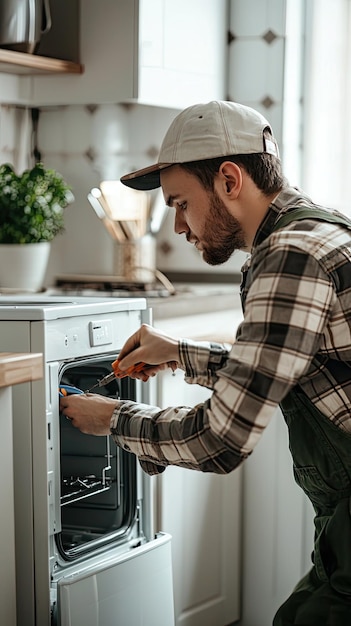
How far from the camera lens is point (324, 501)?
1.68m

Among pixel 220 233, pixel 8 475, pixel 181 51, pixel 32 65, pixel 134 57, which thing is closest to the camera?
pixel 220 233

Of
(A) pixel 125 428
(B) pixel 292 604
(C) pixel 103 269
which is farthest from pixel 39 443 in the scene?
(C) pixel 103 269

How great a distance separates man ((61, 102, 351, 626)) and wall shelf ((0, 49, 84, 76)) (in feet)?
4.22

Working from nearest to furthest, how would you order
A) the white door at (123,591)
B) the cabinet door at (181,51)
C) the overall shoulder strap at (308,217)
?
the overall shoulder strap at (308,217) < the white door at (123,591) < the cabinet door at (181,51)

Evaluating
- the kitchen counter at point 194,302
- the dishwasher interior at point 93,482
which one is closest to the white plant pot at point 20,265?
the kitchen counter at point 194,302

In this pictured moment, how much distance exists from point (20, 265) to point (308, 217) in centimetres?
170

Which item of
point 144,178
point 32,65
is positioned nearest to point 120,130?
point 32,65

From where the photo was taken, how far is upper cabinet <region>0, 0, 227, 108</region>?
314cm

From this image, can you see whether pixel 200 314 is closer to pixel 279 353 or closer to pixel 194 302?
pixel 194 302

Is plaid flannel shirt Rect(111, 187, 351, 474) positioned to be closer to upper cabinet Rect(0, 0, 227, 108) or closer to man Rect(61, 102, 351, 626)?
man Rect(61, 102, 351, 626)

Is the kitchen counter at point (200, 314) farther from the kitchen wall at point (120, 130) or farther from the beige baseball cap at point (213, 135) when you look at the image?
the beige baseball cap at point (213, 135)

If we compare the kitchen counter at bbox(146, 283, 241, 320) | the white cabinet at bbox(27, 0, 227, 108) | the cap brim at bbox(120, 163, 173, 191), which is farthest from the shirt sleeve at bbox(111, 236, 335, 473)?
the white cabinet at bbox(27, 0, 227, 108)

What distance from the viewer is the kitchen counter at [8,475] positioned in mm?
1799

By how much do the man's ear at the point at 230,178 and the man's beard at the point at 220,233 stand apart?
0.02 m
